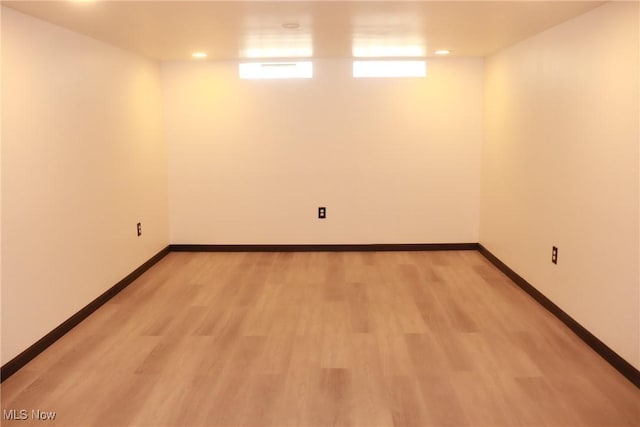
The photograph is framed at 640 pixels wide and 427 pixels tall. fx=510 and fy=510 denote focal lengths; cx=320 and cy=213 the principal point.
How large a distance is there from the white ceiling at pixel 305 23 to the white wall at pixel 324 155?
67 cm

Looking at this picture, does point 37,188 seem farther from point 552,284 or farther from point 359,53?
point 552,284

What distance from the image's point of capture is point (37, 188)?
3.09 metres

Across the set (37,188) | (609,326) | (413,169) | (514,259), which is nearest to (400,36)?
(413,169)

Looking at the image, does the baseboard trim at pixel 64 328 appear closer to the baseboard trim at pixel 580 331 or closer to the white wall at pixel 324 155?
the white wall at pixel 324 155

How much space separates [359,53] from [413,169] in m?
1.36

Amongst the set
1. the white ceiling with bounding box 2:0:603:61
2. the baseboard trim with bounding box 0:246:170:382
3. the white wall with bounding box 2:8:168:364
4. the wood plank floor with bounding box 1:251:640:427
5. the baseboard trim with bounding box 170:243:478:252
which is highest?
the white ceiling with bounding box 2:0:603:61

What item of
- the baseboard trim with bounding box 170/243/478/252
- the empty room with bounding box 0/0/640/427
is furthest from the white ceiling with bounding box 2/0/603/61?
the baseboard trim with bounding box 170/243/478/252

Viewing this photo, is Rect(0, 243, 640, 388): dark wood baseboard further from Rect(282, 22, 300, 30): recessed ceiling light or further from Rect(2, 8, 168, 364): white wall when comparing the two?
Rect(282, 22, 300, 30): recessed ceiling light

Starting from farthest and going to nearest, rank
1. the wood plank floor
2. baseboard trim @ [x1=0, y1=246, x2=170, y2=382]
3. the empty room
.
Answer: baseboard trim @ [x1=0, y1=246, x2=170, y2=382] < the empty room < the wood plank floor

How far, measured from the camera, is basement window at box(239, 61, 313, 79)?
5.31m

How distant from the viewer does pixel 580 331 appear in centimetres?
329

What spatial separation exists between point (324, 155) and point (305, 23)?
7.15ft

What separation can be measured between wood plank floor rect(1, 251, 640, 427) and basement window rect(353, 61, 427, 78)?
2158mm

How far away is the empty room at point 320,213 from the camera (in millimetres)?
2717
